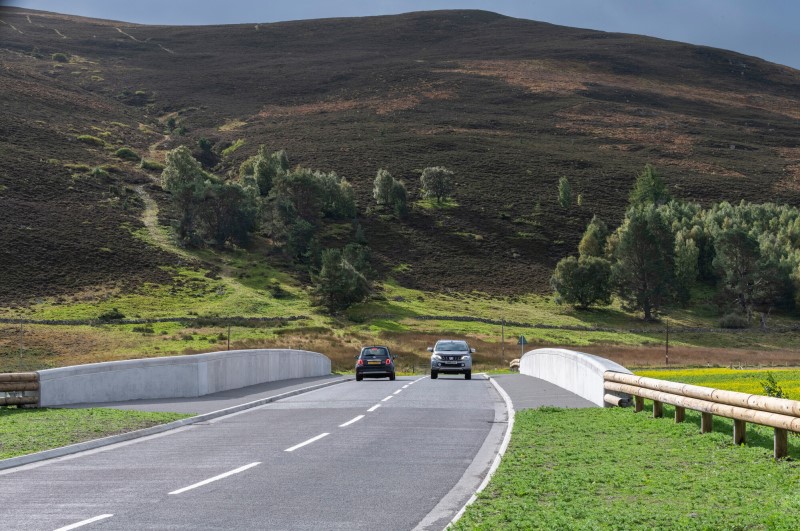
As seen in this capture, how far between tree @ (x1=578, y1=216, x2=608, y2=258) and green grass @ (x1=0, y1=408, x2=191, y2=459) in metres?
Answer: 92.5

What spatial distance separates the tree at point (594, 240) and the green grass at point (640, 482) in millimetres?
94592

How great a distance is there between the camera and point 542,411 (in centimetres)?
1947

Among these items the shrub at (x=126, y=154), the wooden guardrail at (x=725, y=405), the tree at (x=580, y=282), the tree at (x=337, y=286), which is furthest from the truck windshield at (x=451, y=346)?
the shrub at (x=126, y=154)

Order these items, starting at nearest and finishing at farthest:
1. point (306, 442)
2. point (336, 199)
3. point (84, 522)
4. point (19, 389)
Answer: point (84, 522)
point (306, 442)
point (19, 389)
point (336, 199)

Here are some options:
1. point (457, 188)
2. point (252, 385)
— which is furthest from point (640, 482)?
point (457, 188)

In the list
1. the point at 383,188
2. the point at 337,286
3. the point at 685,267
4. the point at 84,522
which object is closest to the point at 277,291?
the point at 337,286

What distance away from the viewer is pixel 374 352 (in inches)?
1501

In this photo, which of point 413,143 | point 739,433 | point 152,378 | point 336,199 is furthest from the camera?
point 413,143

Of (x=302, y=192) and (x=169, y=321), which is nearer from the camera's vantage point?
(x=169, y=321)

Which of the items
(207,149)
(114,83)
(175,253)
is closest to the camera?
(175,253)

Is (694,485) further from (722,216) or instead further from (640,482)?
(722,216)

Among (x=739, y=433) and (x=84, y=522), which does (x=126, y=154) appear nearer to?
(x=739, y=433)

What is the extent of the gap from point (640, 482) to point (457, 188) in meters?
124

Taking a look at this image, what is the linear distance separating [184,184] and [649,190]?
6358 cm
